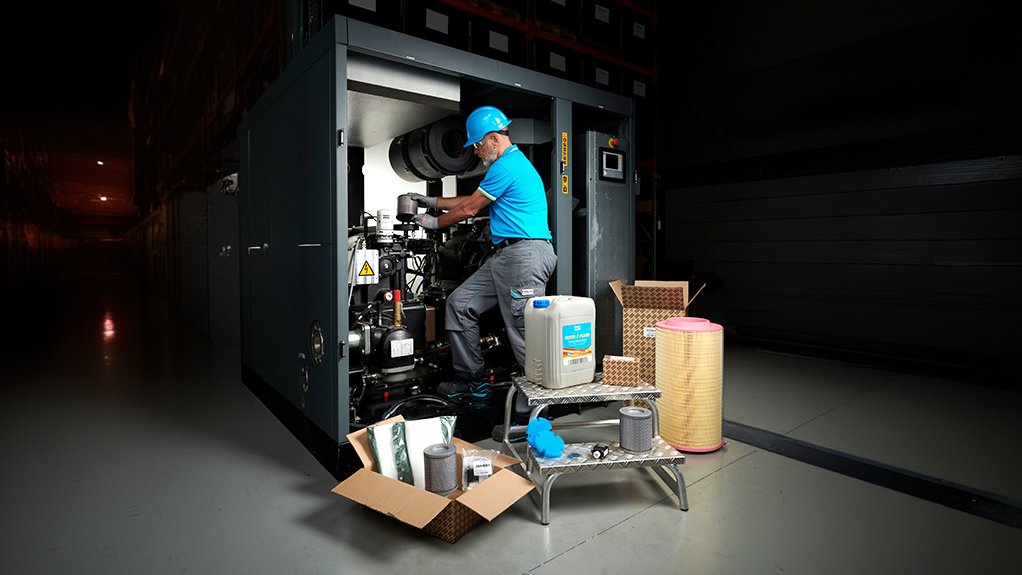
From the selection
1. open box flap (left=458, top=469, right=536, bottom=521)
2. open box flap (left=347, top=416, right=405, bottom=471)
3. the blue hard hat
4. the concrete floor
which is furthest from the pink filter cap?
open box flap (left=347, top=416, right=405, bottom=471)

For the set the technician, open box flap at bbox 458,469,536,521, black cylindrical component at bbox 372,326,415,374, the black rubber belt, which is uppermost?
the technician

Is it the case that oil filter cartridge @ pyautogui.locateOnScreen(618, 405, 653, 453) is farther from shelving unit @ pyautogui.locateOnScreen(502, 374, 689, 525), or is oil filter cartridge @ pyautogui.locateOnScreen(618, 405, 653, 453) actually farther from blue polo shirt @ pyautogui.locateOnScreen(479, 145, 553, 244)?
blue polo shirt @ pyautogui.locateOnScreen(479, 145, 553, 244)

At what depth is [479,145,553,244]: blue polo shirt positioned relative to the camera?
2900 millimetres

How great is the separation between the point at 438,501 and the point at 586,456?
62cm

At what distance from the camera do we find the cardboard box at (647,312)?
113 inches

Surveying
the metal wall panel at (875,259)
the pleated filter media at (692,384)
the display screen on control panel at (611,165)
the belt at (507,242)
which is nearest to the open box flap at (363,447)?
the belt at (507,242)

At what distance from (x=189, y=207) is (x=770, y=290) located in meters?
7.17

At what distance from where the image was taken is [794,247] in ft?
17.1

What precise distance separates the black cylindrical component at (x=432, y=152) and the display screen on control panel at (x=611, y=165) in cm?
94

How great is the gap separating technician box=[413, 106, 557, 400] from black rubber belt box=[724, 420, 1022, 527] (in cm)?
137

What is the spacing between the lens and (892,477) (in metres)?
2.34

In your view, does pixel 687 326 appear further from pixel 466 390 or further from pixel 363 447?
pixel 363 447

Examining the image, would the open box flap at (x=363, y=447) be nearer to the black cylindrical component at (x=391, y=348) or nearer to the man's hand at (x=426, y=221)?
the black cylindrical component at (x=391, y=348)

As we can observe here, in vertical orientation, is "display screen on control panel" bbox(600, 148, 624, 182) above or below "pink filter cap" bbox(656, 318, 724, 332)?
above
